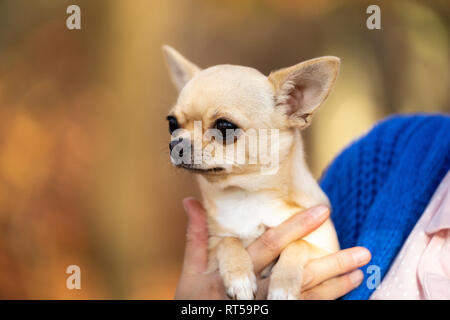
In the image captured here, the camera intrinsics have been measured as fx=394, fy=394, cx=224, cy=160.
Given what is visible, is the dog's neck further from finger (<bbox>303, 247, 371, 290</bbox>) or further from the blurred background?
the blurred background

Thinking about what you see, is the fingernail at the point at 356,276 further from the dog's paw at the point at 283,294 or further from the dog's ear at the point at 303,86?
the dog's ear at the point at 303,86

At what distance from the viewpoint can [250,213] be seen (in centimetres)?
138

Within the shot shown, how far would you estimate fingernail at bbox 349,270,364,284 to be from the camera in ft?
4.33

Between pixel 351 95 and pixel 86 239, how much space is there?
2657 millimetres

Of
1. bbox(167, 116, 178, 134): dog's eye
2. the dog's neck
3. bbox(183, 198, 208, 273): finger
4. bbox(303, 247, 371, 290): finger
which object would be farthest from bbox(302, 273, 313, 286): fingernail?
bbox(167, 116, 178, 134): dog's eye

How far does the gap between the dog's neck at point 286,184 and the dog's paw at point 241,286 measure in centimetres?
29

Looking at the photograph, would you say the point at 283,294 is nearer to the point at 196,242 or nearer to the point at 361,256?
the point at 361,256

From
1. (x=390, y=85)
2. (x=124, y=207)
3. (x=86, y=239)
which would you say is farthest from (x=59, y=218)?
(x=390, y=85)

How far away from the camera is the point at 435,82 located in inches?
146

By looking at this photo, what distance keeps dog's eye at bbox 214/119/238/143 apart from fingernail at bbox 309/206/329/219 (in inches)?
14.2

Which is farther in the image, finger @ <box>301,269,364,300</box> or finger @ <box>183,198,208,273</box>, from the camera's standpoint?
finger @ <box>183,198,208,273</box>

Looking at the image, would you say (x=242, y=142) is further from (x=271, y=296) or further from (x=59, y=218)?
(x=59, y=218)

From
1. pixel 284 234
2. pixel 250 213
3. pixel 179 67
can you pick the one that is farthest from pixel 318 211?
pixel 179 67
